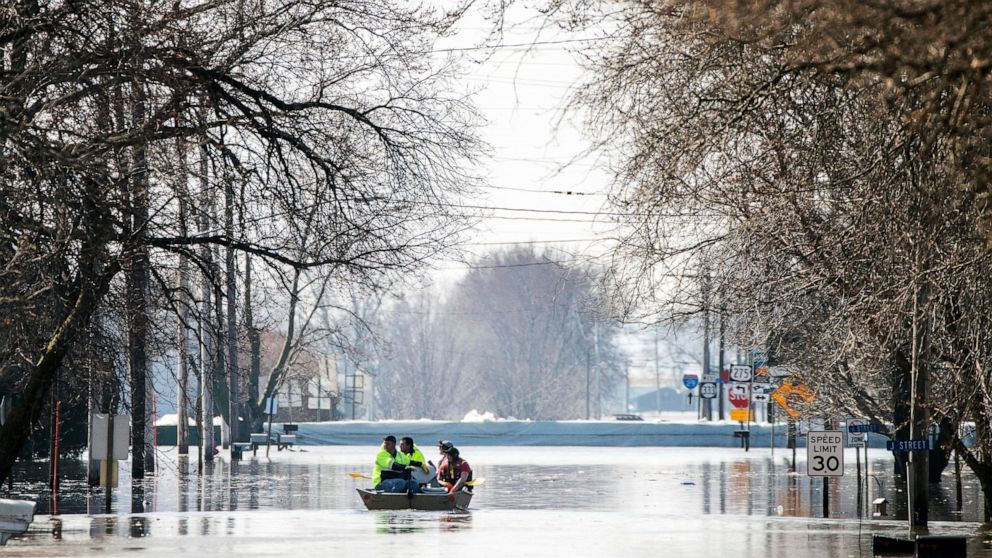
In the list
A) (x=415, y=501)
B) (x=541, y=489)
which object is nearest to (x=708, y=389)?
(x=541, y=489)

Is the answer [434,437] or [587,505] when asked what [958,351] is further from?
[434,437]

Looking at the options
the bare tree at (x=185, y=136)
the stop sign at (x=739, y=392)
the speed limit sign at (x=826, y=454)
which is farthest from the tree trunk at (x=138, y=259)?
the stop sign at (x=739, y=392)

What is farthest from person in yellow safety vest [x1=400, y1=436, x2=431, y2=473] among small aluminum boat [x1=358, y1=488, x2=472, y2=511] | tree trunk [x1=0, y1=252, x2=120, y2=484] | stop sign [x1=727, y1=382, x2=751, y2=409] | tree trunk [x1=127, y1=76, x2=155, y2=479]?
stop sign [x1=727, y1=382, x2=751, y2=409]

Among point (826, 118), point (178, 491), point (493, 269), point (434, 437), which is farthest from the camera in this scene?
point (493, 269)

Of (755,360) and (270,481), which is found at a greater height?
(755,360)

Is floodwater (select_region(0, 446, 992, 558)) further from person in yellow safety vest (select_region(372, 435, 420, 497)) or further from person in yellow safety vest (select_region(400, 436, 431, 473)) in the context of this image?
person in yellow safety vest (select_region(400, 436, 431, 473))

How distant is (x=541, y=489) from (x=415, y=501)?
670 centimetres

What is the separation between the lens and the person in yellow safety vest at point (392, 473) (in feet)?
93.0

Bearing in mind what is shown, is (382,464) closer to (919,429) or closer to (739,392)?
(919,429)

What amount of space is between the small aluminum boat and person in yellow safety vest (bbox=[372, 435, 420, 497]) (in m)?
0.17

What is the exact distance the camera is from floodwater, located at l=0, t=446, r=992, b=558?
18.9m

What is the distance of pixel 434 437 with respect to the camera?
74188 millimetres

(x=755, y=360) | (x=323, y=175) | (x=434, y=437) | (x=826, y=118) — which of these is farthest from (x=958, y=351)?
(x=434, y=437)

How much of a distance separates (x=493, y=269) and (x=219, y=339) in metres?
104
